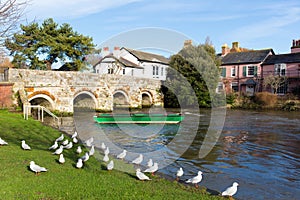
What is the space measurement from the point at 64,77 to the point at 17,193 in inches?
837

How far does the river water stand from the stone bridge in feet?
14.0

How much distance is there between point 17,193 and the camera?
5957mm

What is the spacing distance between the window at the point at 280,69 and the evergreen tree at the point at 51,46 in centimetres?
2644

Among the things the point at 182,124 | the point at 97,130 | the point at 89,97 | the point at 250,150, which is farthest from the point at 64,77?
the point at 250,150

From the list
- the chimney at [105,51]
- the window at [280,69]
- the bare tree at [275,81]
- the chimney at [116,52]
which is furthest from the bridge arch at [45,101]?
the window at [280,69]

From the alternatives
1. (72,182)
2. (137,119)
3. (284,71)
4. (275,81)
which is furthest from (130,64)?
(72,182)

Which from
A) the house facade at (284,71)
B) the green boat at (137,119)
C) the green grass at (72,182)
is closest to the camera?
the green grass at (72,182)

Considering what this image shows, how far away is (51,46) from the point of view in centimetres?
3334

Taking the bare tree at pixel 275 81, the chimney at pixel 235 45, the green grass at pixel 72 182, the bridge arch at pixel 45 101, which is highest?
the chimney at pixel 235 45

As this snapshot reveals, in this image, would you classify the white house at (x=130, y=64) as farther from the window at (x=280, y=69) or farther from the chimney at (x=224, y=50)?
the window at (x=280, y=69)

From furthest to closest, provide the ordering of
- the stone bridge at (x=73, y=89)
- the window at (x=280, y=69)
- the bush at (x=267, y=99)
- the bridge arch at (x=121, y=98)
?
the window at (x=280, y=69) → the bush at (x=267, y=99) → the bridge arch at (x=121, y=98) → the stone bridge at (x=73, y=89)

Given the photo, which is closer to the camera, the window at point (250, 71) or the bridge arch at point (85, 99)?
the bridge arch at point (85, 99)

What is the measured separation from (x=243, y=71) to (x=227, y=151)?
3358cm

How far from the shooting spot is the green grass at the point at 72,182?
623 cm
